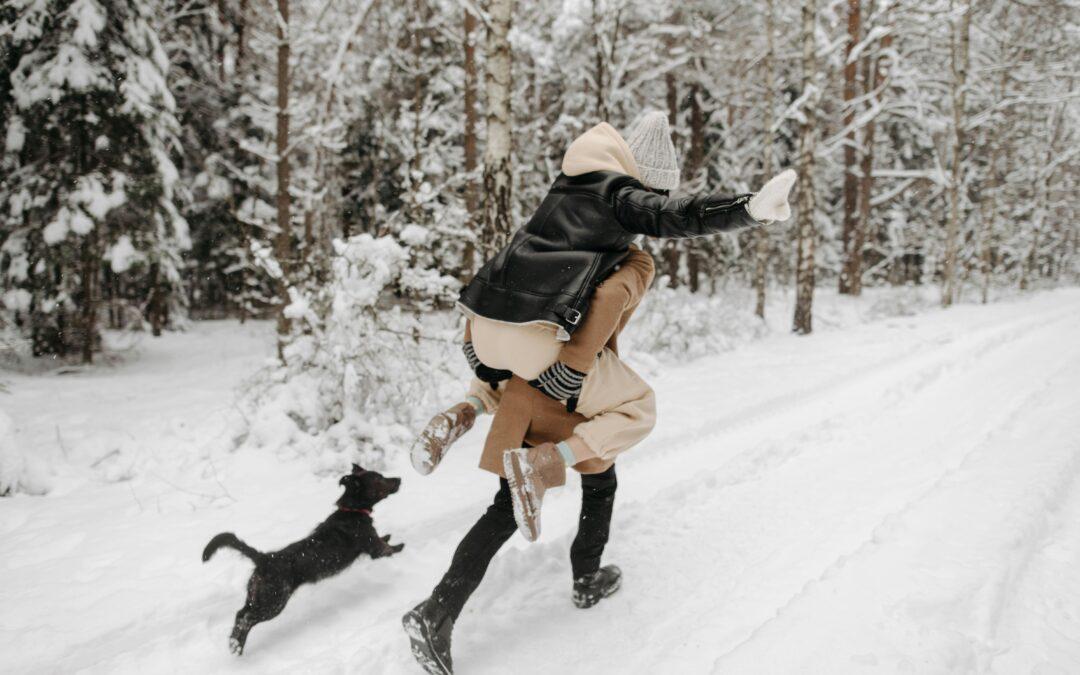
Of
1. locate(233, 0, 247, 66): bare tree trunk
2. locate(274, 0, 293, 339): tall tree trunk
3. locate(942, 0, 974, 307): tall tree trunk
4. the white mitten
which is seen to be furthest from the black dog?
locate(942, 0, 974, 307): tall tree trunk

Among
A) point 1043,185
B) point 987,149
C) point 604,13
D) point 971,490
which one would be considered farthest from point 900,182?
point 971,490

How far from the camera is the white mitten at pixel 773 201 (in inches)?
68.7

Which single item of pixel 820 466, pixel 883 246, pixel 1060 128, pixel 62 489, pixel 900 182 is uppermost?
pixel 1060 128

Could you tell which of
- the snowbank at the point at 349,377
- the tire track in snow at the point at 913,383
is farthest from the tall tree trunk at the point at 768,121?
the snowbank at the point at 349,377

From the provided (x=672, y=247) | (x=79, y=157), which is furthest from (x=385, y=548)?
(x=672, y=247)

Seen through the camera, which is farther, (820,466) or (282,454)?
(282,454)

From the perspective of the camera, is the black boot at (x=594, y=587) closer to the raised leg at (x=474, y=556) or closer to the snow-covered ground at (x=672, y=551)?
the snow-covered ground at (x=672, y=551)

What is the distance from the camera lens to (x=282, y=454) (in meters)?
4.93

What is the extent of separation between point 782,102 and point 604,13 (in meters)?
10.1

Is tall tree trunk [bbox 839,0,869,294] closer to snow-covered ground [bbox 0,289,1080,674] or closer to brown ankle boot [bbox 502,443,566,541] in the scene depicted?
snow-covered ground [bbox 0,289,1080,674]

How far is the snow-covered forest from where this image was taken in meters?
2.51

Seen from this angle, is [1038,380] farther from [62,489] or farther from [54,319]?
[54,319]

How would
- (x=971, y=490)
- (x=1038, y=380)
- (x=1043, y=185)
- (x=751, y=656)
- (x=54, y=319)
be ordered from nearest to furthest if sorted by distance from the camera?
(x=751, y=656) → (x=971, y=490) → (x=1038, y=380) → (x=54, y=319) → (x=1043, y=185)

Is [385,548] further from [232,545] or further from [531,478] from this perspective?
[531,478]
